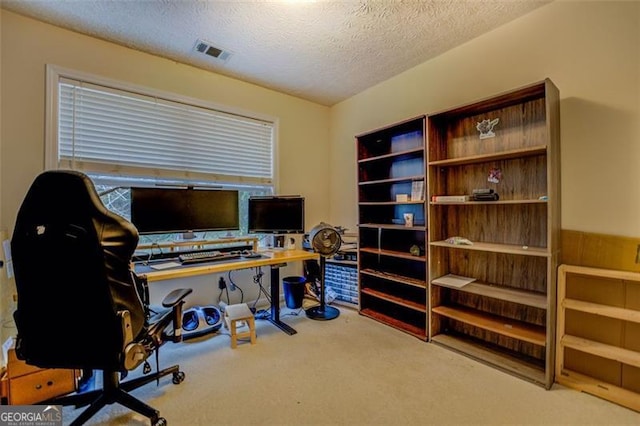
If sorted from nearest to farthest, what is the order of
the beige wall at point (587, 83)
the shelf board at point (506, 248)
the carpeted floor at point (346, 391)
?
the carpeted floor at point (346, 391) → the beige wall at point (587, 83) → the shelf board at point (506, 248)

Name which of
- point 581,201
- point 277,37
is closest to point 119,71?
point 277,37

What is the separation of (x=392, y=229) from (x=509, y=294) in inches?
46.8

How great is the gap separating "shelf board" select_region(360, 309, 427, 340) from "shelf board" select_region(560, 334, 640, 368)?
1007 millimetres

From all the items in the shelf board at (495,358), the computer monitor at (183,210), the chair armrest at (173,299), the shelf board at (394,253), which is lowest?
the shelf board at (495,358)

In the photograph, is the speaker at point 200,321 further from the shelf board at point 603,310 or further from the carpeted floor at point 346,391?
the shelf board at point 603,310

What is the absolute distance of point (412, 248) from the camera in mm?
2734

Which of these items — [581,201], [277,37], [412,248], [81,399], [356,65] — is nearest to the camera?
[81,399]

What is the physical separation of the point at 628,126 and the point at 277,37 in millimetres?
2564

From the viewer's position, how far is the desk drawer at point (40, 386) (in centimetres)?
167

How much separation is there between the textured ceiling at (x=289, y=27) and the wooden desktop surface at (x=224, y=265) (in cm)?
192

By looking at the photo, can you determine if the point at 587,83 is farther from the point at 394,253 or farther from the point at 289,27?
the point at 289,27

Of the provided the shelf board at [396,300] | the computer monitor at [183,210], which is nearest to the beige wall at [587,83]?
the shelf board at [396,300]

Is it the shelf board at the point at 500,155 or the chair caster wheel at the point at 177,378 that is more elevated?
the shelf board at the point at 500,155

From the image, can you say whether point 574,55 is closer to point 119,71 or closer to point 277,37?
point 277,37
